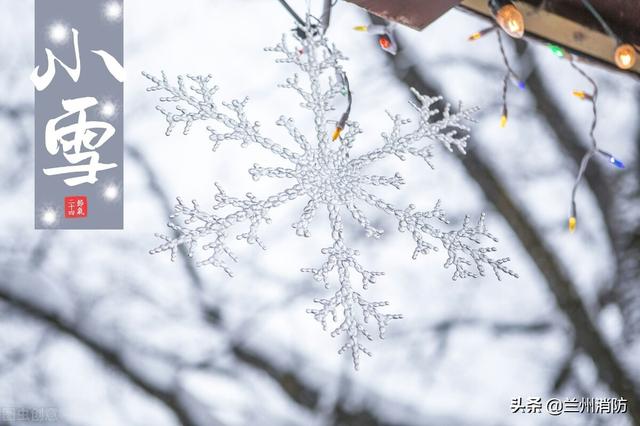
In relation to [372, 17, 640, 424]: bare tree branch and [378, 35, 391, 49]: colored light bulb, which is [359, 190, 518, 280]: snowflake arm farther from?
[372, 17, 640, 424]: bare tree branch

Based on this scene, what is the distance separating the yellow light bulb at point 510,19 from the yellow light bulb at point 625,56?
163mm

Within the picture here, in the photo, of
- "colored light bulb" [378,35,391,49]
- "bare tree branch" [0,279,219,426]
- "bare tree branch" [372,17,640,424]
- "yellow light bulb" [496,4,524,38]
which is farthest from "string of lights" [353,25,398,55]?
"bare tree branch" [0,279,219,426]

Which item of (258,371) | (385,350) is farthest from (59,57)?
(385,350)

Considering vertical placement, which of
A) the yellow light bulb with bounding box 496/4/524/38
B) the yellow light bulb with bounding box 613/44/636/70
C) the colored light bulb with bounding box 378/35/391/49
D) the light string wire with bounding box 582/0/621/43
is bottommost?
the yellow light bulb with bounding box 613/44/636/70

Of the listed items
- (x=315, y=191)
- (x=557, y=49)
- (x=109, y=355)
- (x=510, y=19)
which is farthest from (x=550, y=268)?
(x=315, y=191)

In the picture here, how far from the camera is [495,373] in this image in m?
2.65

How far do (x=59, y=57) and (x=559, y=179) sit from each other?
5.26ft

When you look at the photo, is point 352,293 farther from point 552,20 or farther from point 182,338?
point 182,338

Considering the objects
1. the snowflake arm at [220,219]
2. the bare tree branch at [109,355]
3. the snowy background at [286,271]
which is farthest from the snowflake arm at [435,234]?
the bare tree branch at [109,355]

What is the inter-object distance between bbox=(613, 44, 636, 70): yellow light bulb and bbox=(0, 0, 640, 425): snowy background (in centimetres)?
130

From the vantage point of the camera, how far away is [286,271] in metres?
2.54

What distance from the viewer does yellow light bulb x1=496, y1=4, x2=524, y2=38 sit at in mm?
1184

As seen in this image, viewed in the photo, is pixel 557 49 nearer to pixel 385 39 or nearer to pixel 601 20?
pixel 601 20

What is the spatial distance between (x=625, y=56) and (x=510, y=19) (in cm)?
19
